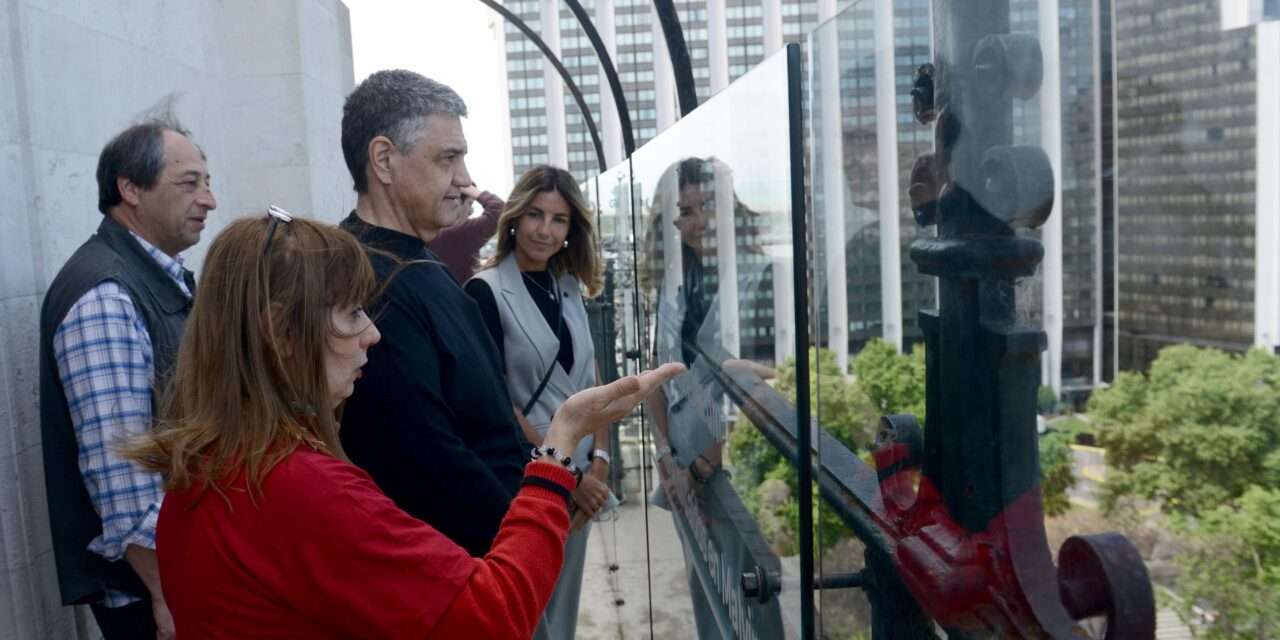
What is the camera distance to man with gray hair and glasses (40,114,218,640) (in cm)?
266

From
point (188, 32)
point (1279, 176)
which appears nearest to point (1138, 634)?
point (1279, 176)

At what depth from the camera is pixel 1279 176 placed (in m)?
0.96

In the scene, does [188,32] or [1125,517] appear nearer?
[1125,517]

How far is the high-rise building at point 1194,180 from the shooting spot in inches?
38.2

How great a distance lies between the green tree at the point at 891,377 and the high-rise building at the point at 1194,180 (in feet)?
A: 1.66

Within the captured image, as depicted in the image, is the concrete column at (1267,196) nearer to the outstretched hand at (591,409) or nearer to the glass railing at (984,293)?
the glass railing at (984,293)

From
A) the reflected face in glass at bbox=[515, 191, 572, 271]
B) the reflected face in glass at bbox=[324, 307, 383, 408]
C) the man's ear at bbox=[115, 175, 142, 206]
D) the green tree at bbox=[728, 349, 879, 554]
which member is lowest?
the green tree at bbox=[728, 349, 879, 554]

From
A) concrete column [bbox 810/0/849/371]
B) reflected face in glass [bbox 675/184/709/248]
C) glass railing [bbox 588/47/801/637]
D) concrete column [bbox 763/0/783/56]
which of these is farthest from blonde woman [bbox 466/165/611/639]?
concrete column [bbox 763/0/783/56]

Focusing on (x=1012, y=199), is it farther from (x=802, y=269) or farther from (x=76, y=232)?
(x=76, y=232)

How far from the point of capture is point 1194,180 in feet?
3.44

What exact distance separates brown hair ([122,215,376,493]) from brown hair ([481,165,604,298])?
241 cm

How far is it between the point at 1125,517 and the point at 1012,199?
1.30 feet

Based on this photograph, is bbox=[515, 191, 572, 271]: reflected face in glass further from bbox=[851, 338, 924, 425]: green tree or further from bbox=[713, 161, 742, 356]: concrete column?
bbox=[851, 338, 924, 425]: green tree

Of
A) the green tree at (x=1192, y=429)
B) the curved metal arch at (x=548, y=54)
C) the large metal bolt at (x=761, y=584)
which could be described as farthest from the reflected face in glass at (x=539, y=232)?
the curved metal arch at (x=548, y=54)
